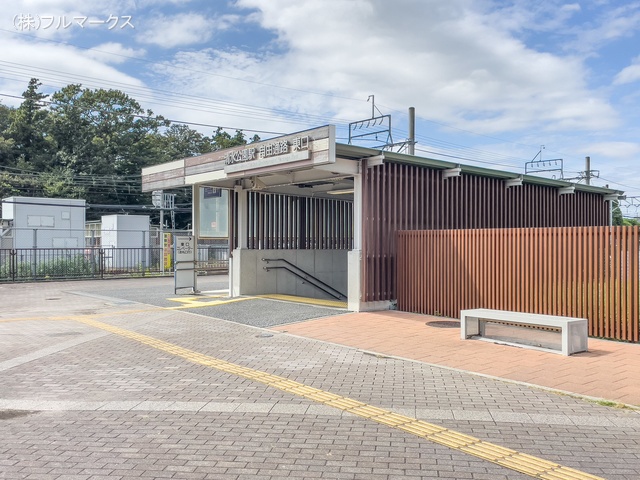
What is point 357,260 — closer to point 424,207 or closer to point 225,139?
point 424,207

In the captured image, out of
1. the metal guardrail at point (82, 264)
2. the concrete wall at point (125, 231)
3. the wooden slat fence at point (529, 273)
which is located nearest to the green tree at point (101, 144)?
the concrete wall at point (125, 231)

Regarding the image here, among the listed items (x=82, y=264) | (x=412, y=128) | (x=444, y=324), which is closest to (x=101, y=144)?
(x=82, y=264)

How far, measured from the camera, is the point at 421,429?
5098 millimetres

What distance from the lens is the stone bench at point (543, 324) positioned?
8.26 meters

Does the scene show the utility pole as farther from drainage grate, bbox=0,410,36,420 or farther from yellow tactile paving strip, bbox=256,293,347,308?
drainage grate, bbox=0,410,36,420

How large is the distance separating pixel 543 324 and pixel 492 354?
0.93m

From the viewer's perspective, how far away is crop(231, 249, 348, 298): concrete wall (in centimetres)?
1670

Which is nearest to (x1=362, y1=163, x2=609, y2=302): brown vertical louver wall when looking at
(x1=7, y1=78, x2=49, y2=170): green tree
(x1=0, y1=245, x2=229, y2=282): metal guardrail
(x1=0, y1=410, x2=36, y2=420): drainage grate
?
(x1=0, y1=410, x2=36, y2=420): drainage grate

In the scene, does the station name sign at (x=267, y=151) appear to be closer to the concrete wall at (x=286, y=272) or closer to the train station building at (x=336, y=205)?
the train station building at (x=336, y=205)

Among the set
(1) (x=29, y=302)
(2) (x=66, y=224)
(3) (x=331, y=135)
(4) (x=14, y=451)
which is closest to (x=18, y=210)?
(2) (x=66, y=224)

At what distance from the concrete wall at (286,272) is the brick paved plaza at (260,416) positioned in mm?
6817

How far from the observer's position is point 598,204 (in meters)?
21.3

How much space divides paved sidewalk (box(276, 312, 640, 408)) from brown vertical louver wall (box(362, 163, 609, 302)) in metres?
1.84

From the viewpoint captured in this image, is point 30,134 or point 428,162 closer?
point 428,162
